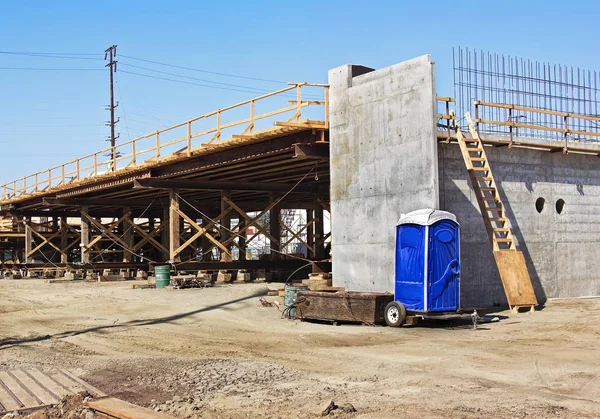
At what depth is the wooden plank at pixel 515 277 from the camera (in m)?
16.4

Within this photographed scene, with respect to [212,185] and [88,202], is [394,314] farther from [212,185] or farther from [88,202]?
[88,202]

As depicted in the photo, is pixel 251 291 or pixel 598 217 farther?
pixel 251 291

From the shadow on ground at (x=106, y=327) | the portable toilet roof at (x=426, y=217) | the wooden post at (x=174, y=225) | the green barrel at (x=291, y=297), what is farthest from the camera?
the wooden post at (x=174, y=225)

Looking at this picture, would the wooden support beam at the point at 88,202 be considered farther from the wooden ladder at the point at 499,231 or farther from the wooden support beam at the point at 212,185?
the wooden ladder at the point at 499,231

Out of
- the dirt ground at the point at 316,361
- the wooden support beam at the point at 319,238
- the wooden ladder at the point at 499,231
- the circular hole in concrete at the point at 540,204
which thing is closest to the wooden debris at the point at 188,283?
the dirt ground at the point at 316,361

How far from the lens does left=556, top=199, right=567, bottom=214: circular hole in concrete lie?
19484mm

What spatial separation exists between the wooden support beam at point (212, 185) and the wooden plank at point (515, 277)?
13.7 metres

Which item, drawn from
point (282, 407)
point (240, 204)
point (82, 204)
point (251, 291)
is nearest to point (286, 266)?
point (240, 204)

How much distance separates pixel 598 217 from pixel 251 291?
11.2 metres

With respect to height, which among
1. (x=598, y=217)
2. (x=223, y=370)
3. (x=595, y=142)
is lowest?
(x=223, y=370)

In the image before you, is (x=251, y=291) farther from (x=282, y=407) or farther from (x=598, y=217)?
(x=282, y=407)

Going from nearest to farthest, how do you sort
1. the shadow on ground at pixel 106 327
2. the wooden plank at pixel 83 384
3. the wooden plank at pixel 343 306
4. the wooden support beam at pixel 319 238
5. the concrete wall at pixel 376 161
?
the wooden plank at pixel 83 384, the shadow on ground at pixel 106 327, the wooden plank at pixel 343 306, the concrete wall at pixel 376 161, the wooden support beam at pixel 319 238

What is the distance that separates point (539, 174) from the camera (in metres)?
19.0

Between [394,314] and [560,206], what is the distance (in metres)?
7.62
